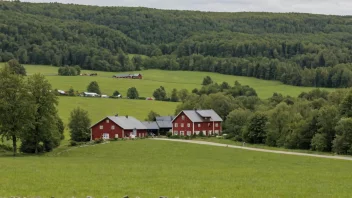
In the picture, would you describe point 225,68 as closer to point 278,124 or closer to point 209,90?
point 209,90

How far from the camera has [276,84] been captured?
174 m

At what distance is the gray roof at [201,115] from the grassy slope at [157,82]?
130 feet

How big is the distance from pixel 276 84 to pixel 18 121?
116668 mm

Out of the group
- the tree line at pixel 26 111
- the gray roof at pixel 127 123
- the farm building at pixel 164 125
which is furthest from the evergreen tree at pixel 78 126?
the tree line at pixel 26 111

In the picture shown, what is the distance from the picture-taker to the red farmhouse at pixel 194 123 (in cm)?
10344

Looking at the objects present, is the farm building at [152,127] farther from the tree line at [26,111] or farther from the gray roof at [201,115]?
the tree line at [26,111]

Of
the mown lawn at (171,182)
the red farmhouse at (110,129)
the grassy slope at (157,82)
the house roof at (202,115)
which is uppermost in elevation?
the grassy slope at (157,82)

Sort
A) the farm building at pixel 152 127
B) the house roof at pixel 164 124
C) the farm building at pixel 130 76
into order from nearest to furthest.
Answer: the farm building at pixel 152 127 < the house roof at pixel 164 124 < the farm building at pixel 130 76

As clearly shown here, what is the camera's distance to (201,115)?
104812mm

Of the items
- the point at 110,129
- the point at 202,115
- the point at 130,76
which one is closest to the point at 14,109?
the point at 110,129

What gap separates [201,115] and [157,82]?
6647 centimetres

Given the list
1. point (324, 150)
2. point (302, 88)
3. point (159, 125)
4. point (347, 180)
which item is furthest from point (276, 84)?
point (347, 180)

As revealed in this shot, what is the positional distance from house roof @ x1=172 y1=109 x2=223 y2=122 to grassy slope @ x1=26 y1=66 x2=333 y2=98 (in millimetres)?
39970

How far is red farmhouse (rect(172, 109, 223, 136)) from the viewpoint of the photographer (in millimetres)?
103438
